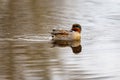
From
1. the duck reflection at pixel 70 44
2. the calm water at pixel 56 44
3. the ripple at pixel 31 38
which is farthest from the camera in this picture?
the ripple at pixel 31 38

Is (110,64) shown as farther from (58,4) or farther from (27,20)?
(58,4)

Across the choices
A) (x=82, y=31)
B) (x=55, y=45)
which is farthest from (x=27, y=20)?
(x=55, y=45)

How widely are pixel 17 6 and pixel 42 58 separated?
543 cm

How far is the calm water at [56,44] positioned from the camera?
24.1 ft

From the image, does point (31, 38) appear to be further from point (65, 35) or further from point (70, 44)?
point (70, 44)

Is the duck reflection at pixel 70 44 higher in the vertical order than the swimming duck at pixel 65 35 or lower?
lower

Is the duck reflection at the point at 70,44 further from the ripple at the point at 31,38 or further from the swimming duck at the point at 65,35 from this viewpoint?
the ripple at the point at 31,38

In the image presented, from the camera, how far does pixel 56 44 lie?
921 centimetres

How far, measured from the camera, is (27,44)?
8.92 meters

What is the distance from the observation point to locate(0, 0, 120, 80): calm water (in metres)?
7.33

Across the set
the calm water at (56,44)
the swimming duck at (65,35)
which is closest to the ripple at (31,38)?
the calm water at (56,44)

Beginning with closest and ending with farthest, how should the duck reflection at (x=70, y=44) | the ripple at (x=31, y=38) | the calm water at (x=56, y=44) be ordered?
the calm water at (x=56, y=44), the duck reflection at (x=70, y=44), the ripple at (x=31, y=38)

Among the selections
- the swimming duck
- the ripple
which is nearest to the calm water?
the ripple

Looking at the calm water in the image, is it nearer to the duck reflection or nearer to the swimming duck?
the duck reflection
